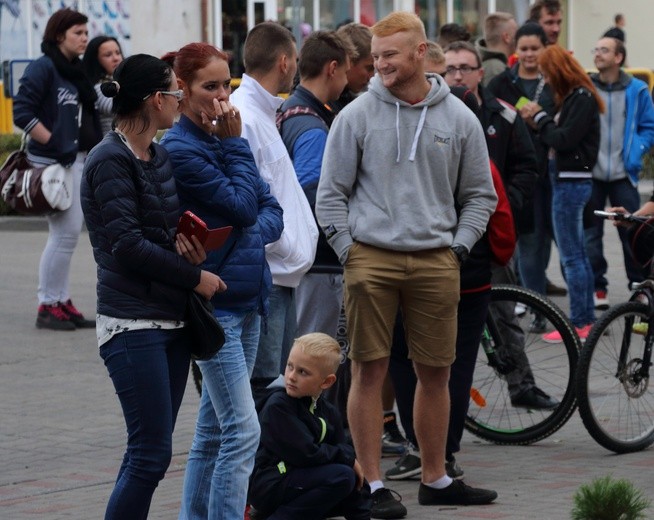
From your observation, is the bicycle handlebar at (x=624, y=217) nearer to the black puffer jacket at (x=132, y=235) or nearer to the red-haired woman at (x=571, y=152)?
the red-haired woman at (x=571, y=152)

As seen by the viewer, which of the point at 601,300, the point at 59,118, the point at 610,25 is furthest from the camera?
the point at 610,25

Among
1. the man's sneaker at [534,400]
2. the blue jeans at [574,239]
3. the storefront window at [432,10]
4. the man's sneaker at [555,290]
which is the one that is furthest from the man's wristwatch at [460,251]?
the storefront window at [432,10]

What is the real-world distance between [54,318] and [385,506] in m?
5.47

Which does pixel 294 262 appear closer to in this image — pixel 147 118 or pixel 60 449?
pixel 147 118

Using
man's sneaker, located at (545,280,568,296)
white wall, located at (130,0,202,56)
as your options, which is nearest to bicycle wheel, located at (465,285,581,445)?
man's sneaker, located at (545,280,568,296)

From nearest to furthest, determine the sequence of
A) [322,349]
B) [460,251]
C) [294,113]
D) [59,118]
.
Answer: [322,349] → [460,251] → [294,113] → [59,118]

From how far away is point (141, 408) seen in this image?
4742 millimetres

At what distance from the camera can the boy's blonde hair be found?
5.59 m

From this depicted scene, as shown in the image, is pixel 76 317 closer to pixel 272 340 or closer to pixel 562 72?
pixel 562 72

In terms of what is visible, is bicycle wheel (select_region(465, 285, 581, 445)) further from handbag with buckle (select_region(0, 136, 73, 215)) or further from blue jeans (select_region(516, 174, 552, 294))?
handbag with buckle (select_region(0, 136, 73, 215))

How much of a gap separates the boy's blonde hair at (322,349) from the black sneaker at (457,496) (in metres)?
0.86

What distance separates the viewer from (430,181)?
597 centimetres

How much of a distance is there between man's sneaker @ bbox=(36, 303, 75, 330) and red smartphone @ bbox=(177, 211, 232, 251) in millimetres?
6264

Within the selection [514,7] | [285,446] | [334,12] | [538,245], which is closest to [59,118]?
[538,245]
